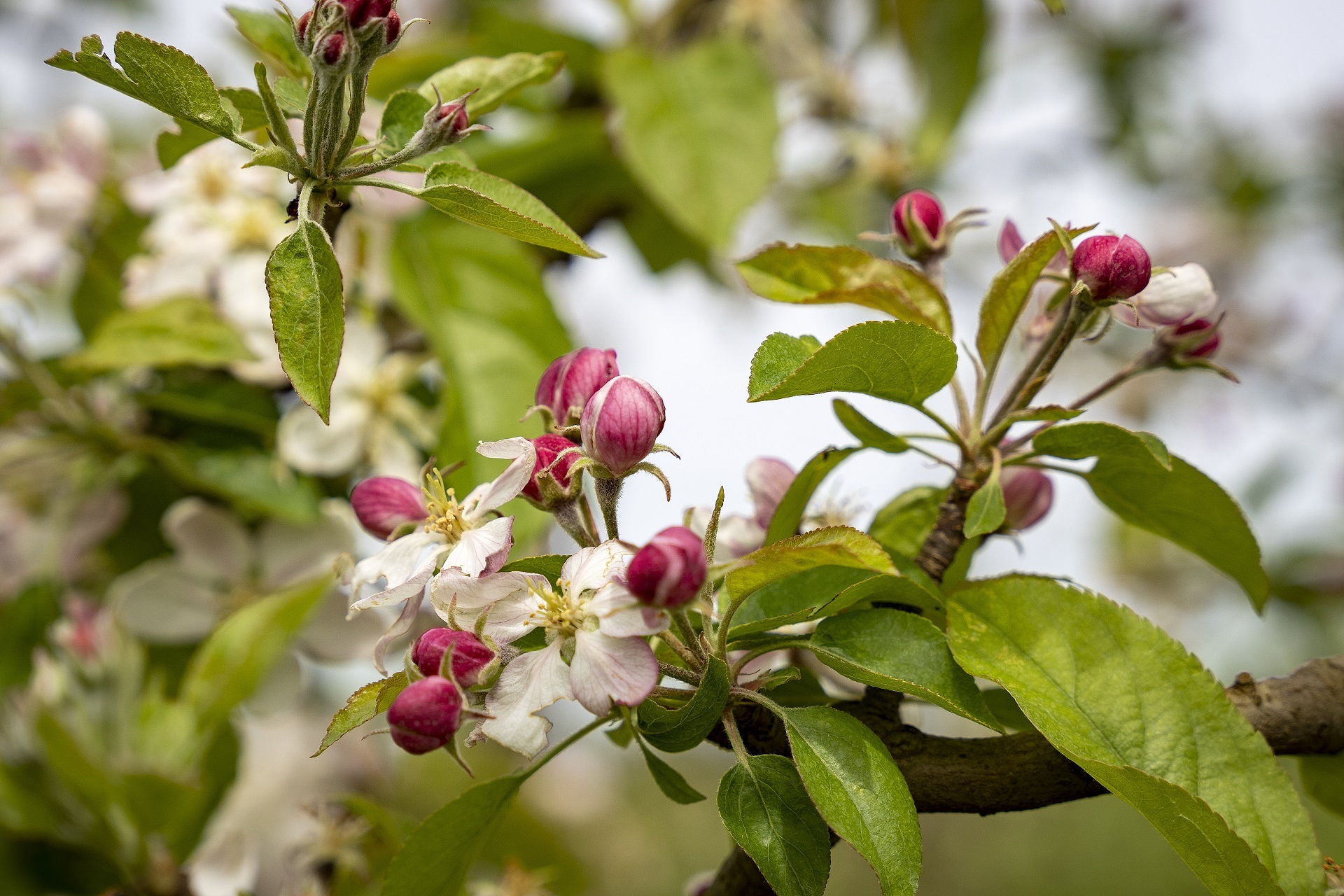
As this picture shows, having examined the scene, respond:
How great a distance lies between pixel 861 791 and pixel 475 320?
655mm

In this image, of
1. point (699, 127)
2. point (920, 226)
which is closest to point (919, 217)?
point (920, 226)

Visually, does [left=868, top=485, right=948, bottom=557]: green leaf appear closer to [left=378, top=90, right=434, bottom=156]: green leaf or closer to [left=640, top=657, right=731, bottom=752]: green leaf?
[left=640, top=657, right=731, bottom=752]: green leaf

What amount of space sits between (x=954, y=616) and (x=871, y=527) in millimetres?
117

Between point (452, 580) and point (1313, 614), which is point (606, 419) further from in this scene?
point (1313, 614)

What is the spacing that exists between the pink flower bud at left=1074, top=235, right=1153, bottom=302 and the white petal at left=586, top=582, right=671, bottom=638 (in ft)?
0.85

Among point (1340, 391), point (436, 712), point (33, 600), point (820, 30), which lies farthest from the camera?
point (1340, 391)

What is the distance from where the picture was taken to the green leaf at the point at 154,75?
1.53 feet

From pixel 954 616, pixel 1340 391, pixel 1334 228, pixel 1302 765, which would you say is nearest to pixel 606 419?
pixel 954 616

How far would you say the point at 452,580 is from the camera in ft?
1.52

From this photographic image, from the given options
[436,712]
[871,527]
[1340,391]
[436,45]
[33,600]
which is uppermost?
[1340,391]

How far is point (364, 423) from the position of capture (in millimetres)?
977

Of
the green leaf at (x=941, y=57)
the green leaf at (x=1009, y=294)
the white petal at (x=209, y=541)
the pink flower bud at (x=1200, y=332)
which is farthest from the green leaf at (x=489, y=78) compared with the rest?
the green leaf at (x=941, y=57)

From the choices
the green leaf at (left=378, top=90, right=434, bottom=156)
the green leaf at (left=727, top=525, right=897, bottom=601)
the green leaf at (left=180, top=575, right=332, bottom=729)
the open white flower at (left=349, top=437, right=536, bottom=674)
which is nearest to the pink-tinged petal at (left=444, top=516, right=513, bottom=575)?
the open white flower at (left=349, top=437, right=536, bottom=674)

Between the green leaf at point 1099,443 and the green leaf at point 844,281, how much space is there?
0.25 feet
